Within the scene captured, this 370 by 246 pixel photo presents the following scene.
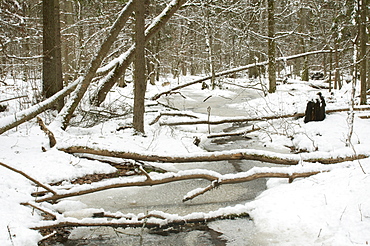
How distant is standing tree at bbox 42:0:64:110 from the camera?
10.1 m

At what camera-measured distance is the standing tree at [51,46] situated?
10077 millimetres

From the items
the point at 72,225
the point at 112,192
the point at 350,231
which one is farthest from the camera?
the point at 112,192

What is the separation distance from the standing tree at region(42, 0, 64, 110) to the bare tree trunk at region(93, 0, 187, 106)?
1.22m

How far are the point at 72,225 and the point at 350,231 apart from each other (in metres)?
3.26

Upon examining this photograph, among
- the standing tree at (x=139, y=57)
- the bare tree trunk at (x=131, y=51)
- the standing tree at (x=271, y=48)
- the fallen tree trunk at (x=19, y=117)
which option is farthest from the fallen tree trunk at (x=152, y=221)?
the standing tree at (x=271, y=48)

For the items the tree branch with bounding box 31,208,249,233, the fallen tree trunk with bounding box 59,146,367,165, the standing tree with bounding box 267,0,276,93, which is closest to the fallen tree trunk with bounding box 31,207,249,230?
the tree branch with bounding box 31,208,249,233

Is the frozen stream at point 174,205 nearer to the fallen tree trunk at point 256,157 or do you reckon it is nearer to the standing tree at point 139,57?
the fallen tree trunk at point 256,157

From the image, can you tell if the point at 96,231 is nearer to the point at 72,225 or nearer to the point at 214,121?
the point at 72,225

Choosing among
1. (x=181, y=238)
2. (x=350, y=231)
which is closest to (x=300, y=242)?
(x=350, y=231)

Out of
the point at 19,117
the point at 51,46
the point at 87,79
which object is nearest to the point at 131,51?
the point at 87,79

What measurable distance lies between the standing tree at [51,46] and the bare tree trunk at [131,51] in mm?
1224

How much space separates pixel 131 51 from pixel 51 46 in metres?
2.81

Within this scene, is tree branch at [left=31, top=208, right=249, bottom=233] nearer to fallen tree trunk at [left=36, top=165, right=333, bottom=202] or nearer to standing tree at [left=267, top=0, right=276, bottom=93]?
fallen tree trunk at [left=36, top=165, right=333, bottom=202]

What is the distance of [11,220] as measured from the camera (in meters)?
3.93
